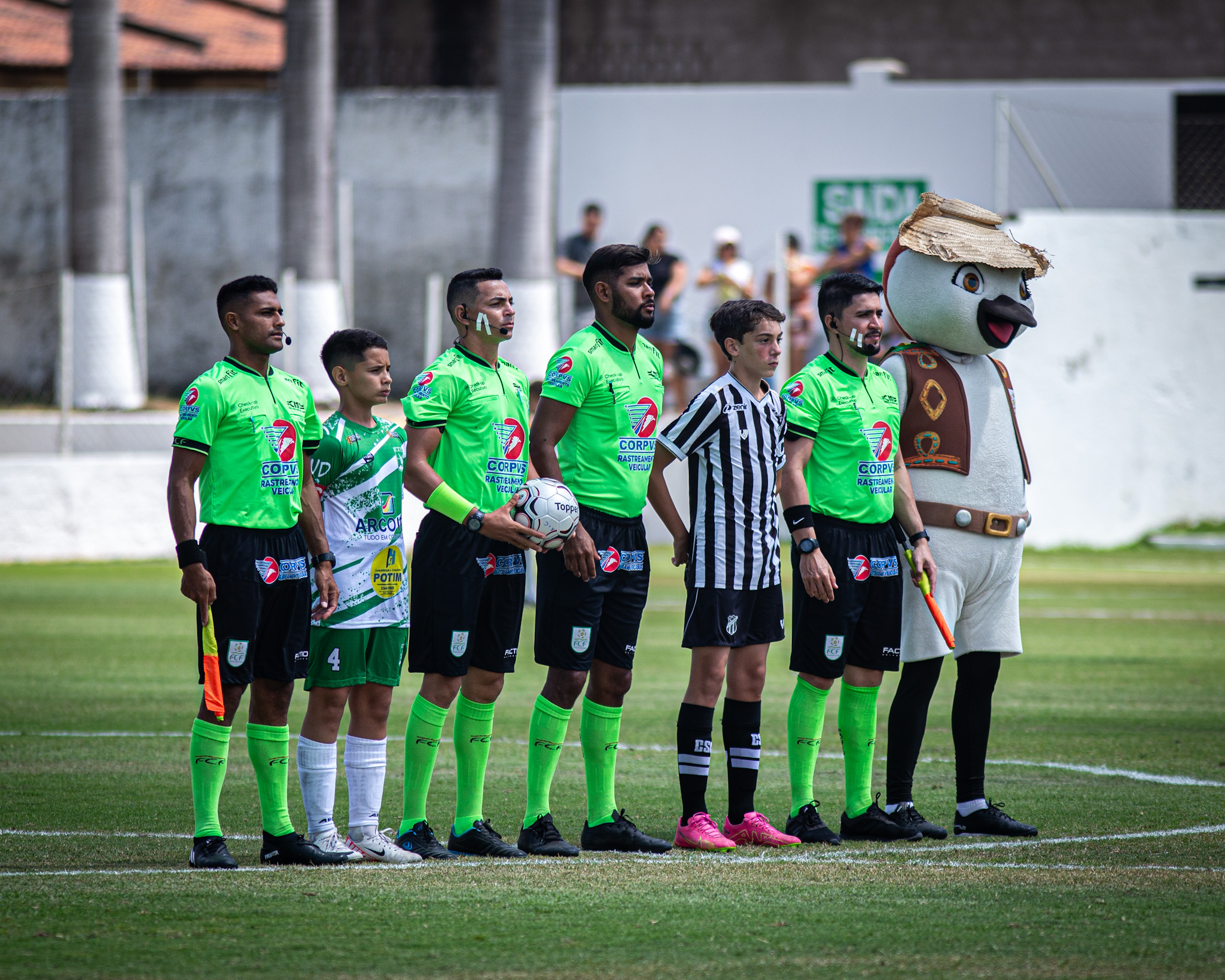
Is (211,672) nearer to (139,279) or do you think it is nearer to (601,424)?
(601,424)

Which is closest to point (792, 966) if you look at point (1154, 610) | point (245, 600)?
point (245, 600)

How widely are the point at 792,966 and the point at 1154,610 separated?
43.4 feet

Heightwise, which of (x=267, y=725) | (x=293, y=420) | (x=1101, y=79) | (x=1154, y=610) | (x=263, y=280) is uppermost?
(x=1101, y=79)

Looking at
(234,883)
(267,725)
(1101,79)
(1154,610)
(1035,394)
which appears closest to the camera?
(234,883)

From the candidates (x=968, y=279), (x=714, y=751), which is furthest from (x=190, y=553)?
(x=714, y=751)

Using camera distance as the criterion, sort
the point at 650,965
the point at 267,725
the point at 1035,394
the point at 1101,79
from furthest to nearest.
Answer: the point at 1101,79, the point at 1035,394, the point at 267,725, the point at 650,965

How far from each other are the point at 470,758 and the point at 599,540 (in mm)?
1010

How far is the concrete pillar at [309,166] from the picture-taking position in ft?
90.3

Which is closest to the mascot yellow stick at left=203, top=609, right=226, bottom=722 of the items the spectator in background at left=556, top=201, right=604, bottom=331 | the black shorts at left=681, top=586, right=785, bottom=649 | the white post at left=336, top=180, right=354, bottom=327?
the black shorts at left=681, top=586, right=785, bottom=649

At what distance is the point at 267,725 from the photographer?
6770 millimetres

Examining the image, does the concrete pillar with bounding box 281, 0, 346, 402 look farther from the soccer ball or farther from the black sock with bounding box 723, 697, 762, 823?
the soccer ball

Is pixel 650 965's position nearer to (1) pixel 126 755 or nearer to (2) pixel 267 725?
(2) pixel 267 725

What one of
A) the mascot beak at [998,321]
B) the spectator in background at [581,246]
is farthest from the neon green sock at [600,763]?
the spectator in background at [581,246]

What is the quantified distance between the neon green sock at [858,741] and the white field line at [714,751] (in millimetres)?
1361
